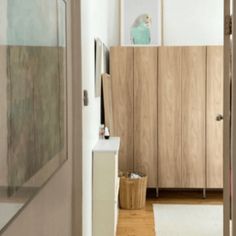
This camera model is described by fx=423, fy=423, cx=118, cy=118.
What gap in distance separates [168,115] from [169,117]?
3 cm

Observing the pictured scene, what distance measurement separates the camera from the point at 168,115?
5125 mm

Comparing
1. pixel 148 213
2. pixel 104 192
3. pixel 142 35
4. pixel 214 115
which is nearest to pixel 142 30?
pixel 142 35

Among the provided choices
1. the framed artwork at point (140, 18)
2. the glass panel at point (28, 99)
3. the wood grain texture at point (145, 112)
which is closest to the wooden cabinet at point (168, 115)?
the wood grain texture at point (145, 112)

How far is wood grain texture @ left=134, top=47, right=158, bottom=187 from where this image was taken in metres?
5.11

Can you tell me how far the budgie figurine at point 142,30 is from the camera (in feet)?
17.8

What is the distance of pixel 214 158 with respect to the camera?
5.11 metres

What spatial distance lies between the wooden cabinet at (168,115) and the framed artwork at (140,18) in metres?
0.46

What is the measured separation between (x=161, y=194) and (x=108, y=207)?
207 cm

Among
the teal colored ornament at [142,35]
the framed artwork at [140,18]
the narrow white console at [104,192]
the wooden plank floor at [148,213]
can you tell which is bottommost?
the wooden plank floor at [148,213]

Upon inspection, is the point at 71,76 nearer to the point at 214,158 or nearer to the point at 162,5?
the point at 214,158

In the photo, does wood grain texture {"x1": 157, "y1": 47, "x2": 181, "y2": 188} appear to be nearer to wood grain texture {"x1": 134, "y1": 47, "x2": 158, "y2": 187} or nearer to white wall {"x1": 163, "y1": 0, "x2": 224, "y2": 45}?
wood grain texture {"x1": 134, "y1": 47, "x2": 158, "y2": 187}

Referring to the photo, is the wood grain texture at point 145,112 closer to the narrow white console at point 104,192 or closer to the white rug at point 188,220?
the white rug at point 188,220

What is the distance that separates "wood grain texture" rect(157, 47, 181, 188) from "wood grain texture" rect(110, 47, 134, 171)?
1.14 ft
